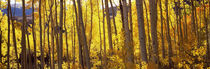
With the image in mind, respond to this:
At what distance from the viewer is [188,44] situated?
258 inches

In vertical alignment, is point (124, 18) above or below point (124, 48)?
above

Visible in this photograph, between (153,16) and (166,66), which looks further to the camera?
(166,66)

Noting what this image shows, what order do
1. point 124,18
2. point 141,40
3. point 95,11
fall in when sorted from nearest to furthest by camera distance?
point 124,18 < point 141,40 < point 95,11

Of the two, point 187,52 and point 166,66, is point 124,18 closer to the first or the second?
point 187,52

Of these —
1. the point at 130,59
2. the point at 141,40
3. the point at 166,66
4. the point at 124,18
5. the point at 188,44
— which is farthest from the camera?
the point at 166,66

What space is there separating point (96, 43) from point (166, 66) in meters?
Result: 10.4

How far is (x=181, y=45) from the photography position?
6.70 metres

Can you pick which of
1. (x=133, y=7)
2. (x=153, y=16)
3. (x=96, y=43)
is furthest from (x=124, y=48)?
(x=96, y=43)

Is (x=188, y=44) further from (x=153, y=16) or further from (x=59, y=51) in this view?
(x=59, y=51)

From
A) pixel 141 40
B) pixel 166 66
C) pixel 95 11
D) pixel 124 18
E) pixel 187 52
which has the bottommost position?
pixel 166 66

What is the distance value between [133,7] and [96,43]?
5.50 m

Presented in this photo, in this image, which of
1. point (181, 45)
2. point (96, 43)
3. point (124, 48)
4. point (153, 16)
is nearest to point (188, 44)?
point (181, 45)

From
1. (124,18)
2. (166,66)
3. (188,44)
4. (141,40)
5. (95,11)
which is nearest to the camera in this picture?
(124,18)

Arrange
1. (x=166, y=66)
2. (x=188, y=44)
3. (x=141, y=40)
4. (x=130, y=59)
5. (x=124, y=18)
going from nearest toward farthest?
(x=130, y=59) < (x=124, y=18) < (x=141, y=40) < (x=188, y=44) < (x=166, y=66)
